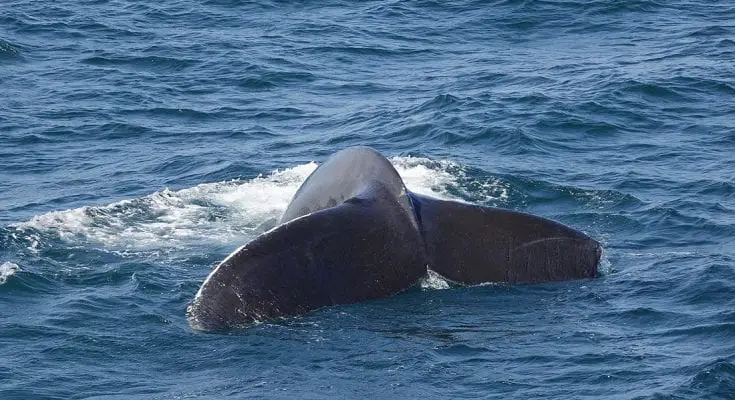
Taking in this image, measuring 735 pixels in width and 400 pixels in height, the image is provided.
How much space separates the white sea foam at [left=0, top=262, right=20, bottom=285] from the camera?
15.7 metres

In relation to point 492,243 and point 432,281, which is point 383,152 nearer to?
point 492,243

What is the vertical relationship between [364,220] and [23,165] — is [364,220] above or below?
above

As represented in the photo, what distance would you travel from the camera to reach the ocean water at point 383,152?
501 inches

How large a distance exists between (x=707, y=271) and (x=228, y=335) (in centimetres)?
554

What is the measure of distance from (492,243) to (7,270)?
5723 millimetres

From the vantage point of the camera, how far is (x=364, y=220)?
13695 mm

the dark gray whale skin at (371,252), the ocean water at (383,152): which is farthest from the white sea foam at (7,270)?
the dark gray whale skin at (371,252)

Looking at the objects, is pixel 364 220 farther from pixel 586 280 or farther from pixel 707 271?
pixel 707 271

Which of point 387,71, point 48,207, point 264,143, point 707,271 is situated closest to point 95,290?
point 48,207

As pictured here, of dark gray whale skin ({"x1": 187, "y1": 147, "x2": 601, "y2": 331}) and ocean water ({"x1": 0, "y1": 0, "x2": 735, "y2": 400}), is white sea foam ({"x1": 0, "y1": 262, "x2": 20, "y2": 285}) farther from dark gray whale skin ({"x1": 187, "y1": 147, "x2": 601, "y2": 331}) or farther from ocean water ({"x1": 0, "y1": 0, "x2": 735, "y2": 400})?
dark gray whale skin ({"x1": 187, "y1": 147, "x2": 601, "y2": 331})

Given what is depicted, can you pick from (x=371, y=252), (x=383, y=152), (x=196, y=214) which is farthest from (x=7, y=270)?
(x=383, y=152)

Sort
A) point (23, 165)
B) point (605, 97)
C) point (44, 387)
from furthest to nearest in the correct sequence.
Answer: point (605, 97) < point (23, 165) < point (44, 387)

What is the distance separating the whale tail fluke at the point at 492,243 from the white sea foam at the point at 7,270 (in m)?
4.88

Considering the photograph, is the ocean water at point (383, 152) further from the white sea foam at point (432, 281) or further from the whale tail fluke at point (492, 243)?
the whale tail fluke at point (492, 243)
